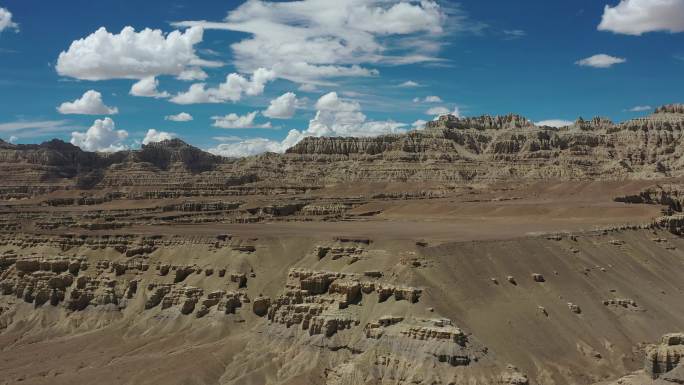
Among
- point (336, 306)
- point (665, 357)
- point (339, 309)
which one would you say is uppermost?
point (665, 357)

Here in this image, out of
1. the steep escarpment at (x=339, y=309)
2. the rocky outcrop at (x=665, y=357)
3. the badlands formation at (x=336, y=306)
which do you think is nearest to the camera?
the rocky outcrop at (x=665, y=357)

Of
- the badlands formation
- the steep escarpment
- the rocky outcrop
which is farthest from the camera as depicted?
the steep escarpment

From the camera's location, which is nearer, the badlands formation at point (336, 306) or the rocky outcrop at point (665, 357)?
the rocky outcrop at point (665, 357)

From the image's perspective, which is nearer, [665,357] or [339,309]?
[665,357]

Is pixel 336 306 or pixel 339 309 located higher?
pixel 336 306

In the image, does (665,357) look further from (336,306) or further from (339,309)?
(336,306)

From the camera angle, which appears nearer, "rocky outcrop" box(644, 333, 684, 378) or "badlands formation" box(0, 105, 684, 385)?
"rocky outcrop" box(644, 333, 684, 378)

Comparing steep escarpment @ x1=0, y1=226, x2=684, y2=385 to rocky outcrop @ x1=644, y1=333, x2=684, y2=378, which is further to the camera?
steep escarpment @ x1=0, y1=226, x2=684, y2=385

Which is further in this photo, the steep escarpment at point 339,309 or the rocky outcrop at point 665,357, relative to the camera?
the steep escarpment at point 339,309

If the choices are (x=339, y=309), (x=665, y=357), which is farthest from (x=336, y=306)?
(x=665, y=357)

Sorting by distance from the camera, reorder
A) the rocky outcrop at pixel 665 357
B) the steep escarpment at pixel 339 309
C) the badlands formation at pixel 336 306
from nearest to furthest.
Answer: the rocky outcrop at pixel 665 357
the badlands formation at pixel 336 306
the steep escarpment at pixel 339 309

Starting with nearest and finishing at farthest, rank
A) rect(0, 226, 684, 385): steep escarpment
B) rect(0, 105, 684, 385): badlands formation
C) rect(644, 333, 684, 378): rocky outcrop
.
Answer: rect(644, 333, 684, 378): rocky outcrop < rect(0, 105, 684, 385): badlands formation < rect(0, 226, 684, 385): steep escarpment
